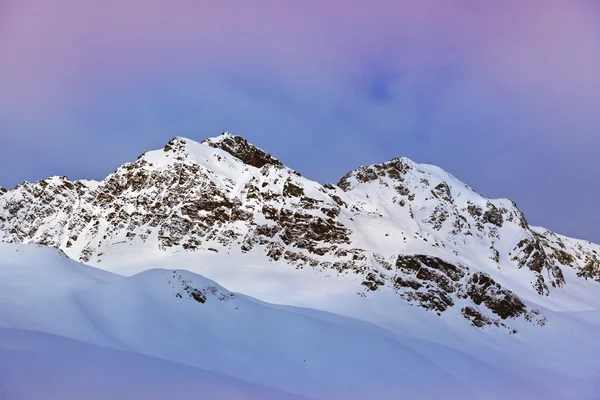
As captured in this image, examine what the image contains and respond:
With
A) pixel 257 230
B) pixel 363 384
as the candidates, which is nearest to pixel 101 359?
pixel 363 384

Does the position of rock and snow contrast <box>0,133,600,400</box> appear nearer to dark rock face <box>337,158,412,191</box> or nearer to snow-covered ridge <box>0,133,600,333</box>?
snow-covered ridge <box>0,133,600,333</box>

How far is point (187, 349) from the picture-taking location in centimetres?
2722

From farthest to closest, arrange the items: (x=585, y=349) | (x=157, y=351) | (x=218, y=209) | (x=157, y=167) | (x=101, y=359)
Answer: (x=157, y=167), (x=218, y=209), (x=585, y=349), (x=157, y=351), (x=101, y=359)

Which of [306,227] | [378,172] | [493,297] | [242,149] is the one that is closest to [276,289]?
[306,227]

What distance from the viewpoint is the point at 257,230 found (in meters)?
78.1

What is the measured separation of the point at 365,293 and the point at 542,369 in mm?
20637

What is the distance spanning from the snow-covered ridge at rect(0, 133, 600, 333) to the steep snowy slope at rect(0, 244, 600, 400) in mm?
22841

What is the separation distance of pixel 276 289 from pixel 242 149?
169 feet

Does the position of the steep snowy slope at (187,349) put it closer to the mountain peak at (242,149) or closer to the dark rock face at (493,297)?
the dark rock face at (493,297)

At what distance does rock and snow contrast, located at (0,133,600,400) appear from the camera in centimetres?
2483

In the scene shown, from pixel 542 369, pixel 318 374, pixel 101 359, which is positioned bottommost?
pixel 101 359

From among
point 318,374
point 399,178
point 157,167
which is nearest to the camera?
point 318,374

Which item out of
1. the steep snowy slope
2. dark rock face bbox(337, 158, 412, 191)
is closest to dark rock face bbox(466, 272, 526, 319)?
the steep snowy slope

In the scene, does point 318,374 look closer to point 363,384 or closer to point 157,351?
point 363,384
